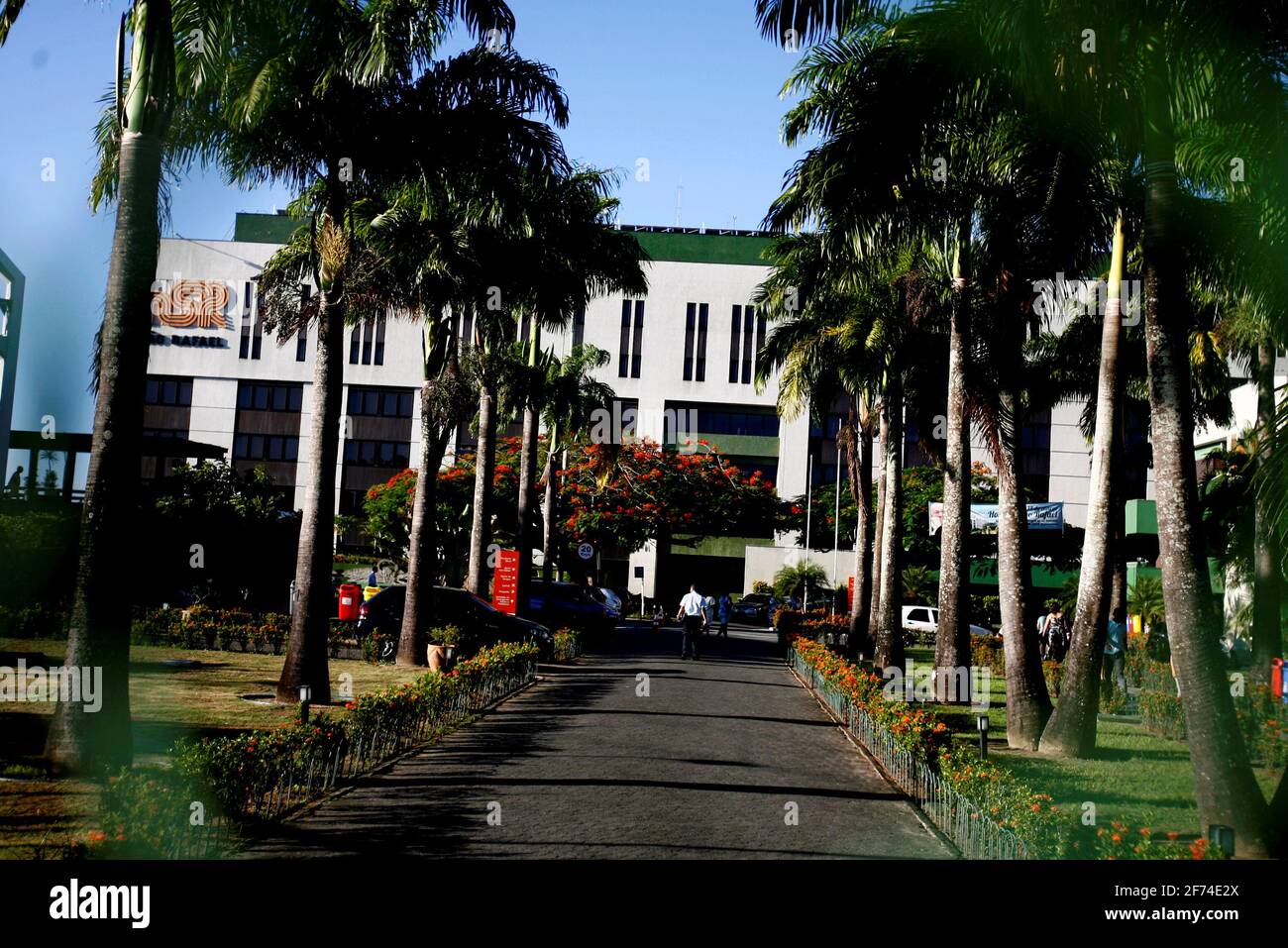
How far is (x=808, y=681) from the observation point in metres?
23.7

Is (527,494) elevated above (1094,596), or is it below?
above

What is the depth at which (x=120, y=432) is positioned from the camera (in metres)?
10.4

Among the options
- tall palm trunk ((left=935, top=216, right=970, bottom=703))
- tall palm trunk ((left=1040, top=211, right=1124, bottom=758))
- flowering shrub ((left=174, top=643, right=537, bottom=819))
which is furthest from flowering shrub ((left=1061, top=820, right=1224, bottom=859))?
tall palm trunk ((left=935, top=216, right=970, bottom=703))

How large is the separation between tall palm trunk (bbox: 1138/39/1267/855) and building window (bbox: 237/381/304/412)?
59896mm

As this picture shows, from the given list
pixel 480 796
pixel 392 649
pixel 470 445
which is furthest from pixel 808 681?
pixel 470 445

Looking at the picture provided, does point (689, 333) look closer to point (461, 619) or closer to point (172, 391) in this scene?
point (172, 391)

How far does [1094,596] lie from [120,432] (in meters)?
10.9

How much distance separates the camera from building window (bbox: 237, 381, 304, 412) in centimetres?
6462

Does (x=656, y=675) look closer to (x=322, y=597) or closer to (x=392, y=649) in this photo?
(x=392, y=649)

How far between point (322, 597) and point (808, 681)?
1126 centimetres

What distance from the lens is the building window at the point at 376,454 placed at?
218ft

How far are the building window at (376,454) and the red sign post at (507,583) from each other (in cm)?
4054

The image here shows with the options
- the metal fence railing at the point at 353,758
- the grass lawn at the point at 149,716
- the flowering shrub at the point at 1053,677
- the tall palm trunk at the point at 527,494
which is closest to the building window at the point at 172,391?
the tall palm trunk at the point at 527,494

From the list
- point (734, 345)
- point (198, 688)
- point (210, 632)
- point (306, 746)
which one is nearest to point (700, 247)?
point (734, 345)
